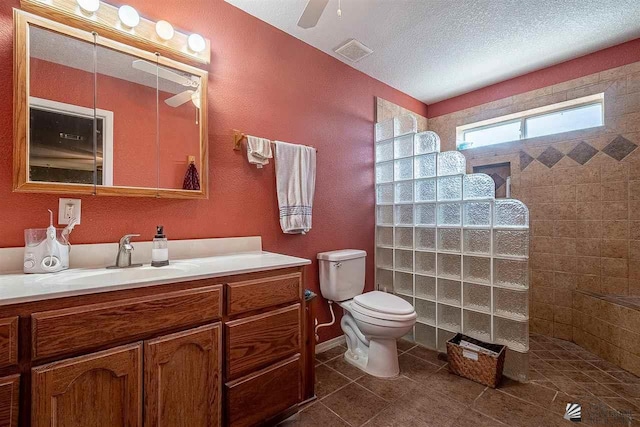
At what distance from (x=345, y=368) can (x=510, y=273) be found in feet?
4.34

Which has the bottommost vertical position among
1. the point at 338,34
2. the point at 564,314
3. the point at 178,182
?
the point at 564,314

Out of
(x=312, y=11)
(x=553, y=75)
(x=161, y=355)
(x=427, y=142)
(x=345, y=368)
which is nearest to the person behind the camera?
(x=161, y=355)

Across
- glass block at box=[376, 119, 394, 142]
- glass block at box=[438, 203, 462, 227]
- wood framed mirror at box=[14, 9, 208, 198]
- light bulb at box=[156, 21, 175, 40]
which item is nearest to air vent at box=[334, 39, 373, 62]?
glass block at box=[376, 119, 394, 142]

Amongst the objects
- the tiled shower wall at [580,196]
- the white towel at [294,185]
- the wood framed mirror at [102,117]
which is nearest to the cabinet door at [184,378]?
the wood framed mirror at [102,117]

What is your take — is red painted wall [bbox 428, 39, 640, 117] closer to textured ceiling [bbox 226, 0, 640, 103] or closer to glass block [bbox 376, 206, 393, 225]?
textured ceiling [bbox 226, 0, 640, 103]

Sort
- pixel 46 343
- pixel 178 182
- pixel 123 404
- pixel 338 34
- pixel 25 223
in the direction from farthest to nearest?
pixel 338 34
pixel 178 182
pixel 25 223
pixel 123 404
pixel 46 343

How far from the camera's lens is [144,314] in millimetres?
1019

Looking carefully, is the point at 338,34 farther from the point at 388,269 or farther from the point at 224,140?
the point at 388,269

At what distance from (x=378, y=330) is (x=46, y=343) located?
5.26 feet

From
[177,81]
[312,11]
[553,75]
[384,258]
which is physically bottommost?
[384,258]

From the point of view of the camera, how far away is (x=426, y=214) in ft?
7.68

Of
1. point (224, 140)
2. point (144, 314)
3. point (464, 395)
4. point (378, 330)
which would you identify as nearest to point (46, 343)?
point (144, 314)

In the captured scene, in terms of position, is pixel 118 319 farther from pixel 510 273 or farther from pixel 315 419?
pixel 510 273

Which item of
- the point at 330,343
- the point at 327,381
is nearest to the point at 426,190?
the point at 330,343
